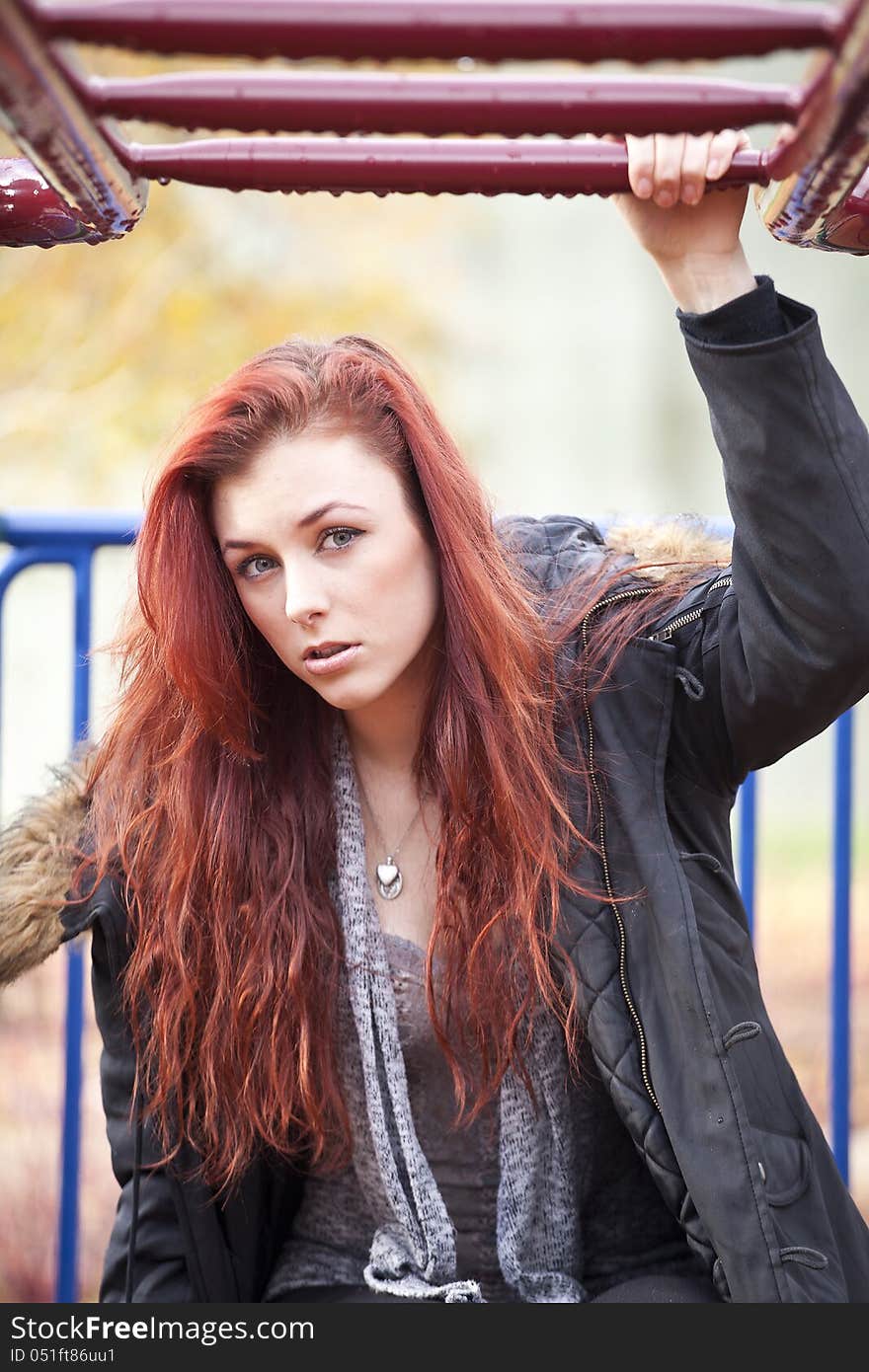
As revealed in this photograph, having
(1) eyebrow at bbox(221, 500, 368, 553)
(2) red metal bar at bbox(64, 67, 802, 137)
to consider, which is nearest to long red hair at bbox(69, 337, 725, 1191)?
(1) eyebrow at bbox(221, 500, 368, 553)

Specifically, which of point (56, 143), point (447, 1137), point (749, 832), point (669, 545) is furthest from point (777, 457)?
point (749, 832)

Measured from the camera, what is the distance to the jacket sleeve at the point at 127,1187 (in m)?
1.83

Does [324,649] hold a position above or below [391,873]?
above

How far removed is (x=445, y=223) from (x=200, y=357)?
4.74 ft

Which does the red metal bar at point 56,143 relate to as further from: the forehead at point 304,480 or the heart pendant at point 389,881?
the heart pendant at point 389,881

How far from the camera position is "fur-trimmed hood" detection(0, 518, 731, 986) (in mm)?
1773

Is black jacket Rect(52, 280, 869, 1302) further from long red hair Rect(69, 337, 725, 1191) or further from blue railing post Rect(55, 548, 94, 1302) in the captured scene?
blue railing post Rect(55, 548, 94, 1302)

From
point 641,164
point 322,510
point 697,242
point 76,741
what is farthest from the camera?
point 76,741

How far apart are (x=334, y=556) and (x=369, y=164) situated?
0.67m

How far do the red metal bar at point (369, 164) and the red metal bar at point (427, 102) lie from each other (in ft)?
0.34

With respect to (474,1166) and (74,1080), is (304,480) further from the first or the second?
(74,1080)

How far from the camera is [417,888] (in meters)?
1.86

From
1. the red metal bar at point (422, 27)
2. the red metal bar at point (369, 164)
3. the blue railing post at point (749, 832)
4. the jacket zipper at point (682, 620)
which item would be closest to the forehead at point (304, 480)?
the jacket zipper at point (682, 620)

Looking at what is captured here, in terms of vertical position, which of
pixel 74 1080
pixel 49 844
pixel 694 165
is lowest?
pixel 74 1080
